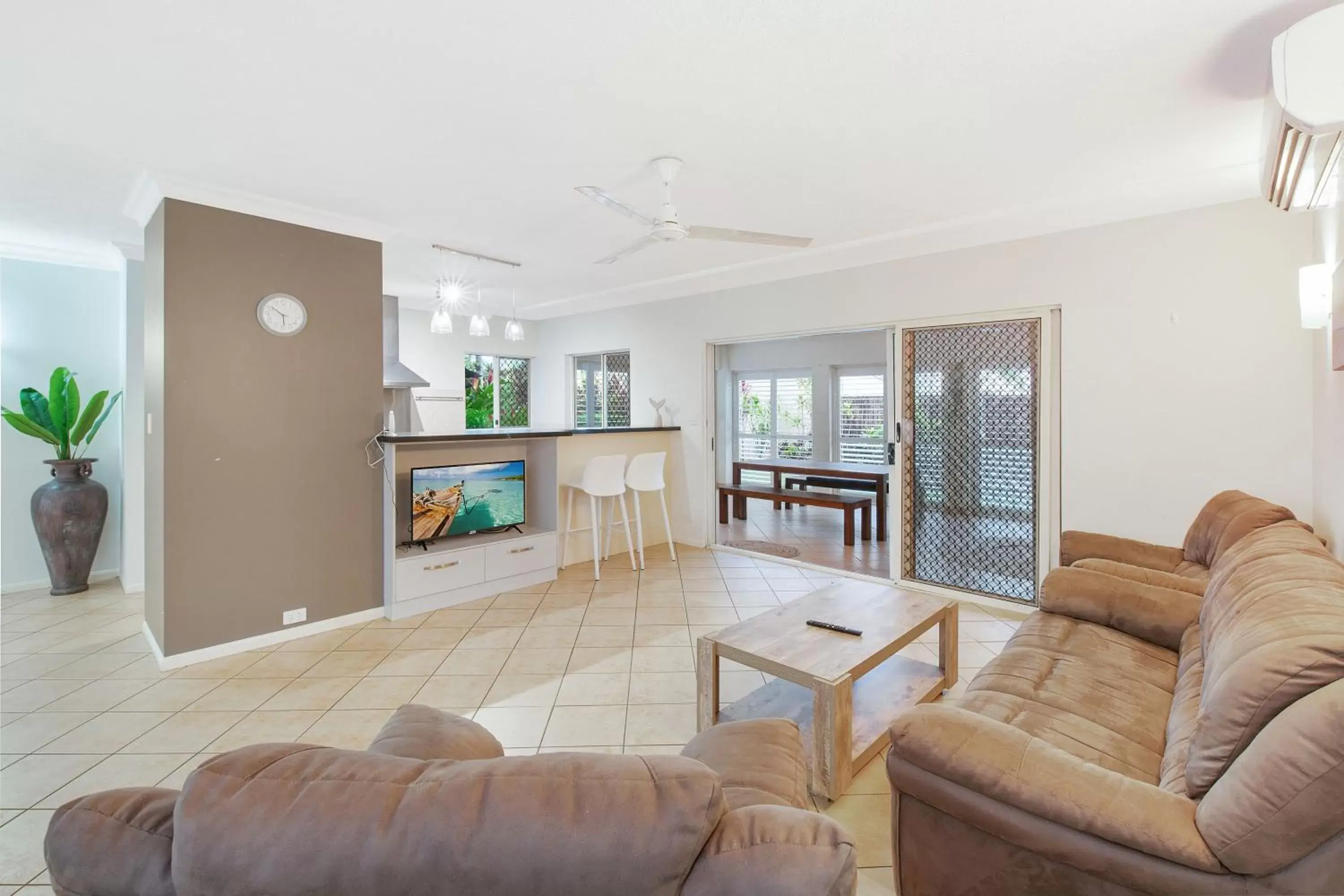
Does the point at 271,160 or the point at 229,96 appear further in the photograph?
the point at 271,160

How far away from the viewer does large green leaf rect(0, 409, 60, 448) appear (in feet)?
13.5

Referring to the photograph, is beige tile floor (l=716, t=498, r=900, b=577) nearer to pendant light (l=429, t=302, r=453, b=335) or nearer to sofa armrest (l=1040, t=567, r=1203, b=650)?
sofa armrest (l=1040, t=567, r=1203, b=650)

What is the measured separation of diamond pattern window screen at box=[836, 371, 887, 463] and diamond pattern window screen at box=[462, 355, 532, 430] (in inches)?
174

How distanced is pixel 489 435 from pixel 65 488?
9.60ft

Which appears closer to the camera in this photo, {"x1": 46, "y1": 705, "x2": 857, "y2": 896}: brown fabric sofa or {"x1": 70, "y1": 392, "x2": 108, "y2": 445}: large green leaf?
{"x1": 46, "y1": 705, "x2": 857, "y2": 896}: brown fabric sofa

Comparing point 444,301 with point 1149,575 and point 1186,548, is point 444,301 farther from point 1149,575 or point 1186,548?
point 1186,548

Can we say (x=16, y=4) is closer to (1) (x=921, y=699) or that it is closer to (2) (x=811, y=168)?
(2) (x=811, y=168)

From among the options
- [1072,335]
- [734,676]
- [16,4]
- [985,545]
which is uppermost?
[16,4]

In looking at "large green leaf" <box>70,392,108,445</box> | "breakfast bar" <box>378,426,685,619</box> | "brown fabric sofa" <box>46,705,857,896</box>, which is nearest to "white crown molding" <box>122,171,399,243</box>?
"breakfast bar" <box>378,426,685,619</box>

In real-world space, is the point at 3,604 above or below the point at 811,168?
below

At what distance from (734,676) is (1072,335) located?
9.15 ft

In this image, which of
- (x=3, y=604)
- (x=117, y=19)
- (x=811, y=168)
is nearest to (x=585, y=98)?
(x=811, y=168)

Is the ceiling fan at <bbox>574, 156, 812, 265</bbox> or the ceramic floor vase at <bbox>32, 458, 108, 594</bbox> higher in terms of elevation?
the ceiling fan at <bbox>574, 156, 812, 265</bbox>

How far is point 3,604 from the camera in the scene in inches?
165
